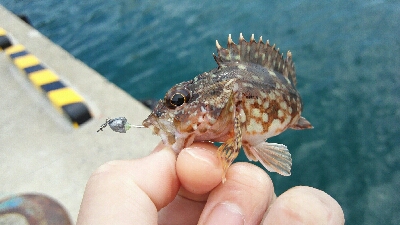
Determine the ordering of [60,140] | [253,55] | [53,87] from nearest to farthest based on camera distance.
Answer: [253,55], [60,140], [53,87]

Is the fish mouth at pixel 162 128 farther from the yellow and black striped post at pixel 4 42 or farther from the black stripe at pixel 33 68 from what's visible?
the yellow and black striped post at pixel 4 42

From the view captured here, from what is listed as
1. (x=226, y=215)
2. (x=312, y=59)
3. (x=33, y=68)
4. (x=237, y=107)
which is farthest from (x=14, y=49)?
(x=226, y=215)

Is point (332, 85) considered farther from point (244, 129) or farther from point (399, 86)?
point (244, 129)

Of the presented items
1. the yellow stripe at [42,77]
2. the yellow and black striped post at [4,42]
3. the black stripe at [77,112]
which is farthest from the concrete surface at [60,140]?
the yellow and black striped post at [4,42]

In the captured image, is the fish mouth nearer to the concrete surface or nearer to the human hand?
the human hand

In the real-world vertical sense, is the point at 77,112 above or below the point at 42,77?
below

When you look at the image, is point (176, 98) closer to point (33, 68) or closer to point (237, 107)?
point (237, 107)
